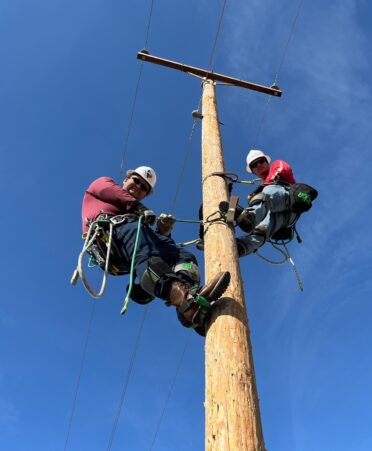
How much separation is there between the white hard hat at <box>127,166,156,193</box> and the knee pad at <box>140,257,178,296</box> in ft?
4.45

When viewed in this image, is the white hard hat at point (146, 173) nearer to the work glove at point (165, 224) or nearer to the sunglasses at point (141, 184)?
the sunglasses at point (141, 184)

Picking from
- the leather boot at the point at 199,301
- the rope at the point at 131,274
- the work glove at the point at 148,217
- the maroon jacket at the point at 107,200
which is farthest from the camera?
the maroon jacket at the point at 107,200

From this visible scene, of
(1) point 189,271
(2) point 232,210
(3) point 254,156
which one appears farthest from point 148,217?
(3) point 254,156

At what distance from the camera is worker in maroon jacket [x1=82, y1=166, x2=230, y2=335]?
2.52m

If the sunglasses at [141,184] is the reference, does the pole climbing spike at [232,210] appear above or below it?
below

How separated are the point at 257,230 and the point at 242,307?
6.05 feet

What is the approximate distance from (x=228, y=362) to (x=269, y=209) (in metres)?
2.59

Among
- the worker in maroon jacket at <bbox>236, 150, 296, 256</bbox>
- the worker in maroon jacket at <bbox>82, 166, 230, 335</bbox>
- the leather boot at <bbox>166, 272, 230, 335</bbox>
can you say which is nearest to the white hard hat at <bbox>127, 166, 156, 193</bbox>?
the worker in maroon jacket at <bbox>82, 166, 230, 335</bbox>

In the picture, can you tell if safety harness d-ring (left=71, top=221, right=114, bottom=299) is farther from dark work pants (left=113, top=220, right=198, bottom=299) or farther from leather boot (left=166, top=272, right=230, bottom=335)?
leather boot (left=166, top=272, right=230, bottom=335)

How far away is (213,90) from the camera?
571 centimetres

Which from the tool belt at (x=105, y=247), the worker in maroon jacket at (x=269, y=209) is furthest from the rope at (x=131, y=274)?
the worker in maroon jacket at (x=269, y=209)

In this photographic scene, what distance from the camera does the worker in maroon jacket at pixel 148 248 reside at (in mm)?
2523

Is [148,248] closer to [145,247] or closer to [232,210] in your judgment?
[145,247]

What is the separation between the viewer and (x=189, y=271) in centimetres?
320
